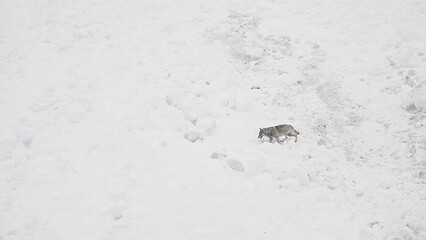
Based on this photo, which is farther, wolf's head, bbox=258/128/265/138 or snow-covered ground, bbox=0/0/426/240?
wolf's head, bbox=258/128/265/138

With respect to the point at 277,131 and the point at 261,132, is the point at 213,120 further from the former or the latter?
the point at 277,131

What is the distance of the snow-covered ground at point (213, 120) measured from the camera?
28.7ft

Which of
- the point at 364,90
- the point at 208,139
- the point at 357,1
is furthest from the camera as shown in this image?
the point at 357,1

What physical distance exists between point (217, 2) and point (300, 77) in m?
5.53

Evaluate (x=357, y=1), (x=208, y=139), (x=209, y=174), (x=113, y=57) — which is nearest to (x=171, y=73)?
(x=113, y=57)

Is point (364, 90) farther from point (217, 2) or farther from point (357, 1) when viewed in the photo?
point (217, 2)

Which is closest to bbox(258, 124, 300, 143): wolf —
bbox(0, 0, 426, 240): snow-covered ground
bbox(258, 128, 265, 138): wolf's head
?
bbox(258, 128, 265, 138): wolf's head

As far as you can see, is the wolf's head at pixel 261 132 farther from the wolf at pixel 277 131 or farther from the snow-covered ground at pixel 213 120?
the snow-covered ground at pixel 213 120

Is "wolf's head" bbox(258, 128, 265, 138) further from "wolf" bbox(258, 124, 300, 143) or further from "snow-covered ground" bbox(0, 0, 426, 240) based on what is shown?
"snow-covered ground" bbox(0, 0, 426, 240)

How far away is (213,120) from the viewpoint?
11078 mm

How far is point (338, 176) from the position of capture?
372 inches

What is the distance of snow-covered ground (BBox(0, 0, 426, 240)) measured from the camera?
874cm

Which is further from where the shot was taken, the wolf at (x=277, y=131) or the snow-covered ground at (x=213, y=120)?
the wolf at (x=277, y=131)

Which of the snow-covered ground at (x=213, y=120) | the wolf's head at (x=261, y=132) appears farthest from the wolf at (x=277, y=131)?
the snow-covered ground at (x=213, y=120)
